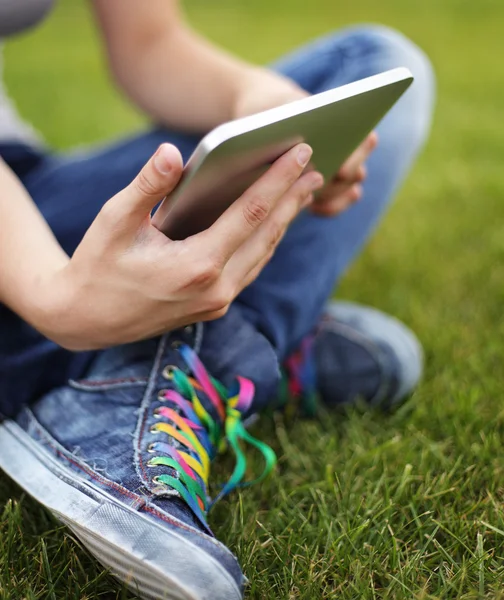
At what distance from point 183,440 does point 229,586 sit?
0.18m

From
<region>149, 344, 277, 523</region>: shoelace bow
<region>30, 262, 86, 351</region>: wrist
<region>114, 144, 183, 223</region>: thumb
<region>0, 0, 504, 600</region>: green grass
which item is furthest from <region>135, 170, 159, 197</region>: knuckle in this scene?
<region>0, 0, 504, 600</region>: green grass

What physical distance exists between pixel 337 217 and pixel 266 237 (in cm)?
33

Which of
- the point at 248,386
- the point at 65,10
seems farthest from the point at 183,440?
the point at 65,10

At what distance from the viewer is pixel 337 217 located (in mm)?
1025

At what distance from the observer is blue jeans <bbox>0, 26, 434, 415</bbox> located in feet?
2.80

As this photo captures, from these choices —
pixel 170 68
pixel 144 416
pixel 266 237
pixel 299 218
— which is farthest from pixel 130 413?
pixel 170 68

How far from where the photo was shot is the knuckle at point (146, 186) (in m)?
0.59

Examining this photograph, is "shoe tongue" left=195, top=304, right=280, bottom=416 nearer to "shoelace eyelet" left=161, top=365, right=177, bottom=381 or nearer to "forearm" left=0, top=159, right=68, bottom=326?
"shoelace eyelet" left=161, top=365, right=177, bottom=381

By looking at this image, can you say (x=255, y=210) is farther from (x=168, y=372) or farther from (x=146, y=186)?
(x=168, y=372)

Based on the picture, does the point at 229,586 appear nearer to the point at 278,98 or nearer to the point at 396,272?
the point at 278,98

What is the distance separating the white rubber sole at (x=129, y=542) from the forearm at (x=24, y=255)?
0.16m

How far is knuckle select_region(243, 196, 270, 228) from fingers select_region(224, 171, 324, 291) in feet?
0.18

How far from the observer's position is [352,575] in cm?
71

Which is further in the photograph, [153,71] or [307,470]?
[153,71]
